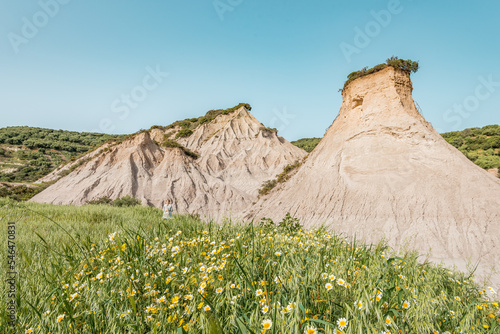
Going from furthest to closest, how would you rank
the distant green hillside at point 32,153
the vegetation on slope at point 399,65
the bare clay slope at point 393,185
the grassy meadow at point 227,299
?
the distant green hillside at point 32,153 → the vegetation on slope at point 399,65 → the bare clay slope at point 393,185 → the grassy meadow at point 227,299

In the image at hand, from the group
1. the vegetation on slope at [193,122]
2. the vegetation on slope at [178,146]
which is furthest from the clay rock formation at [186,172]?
the vegetation on slope at [193,122]

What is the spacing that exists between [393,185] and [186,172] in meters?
25.8

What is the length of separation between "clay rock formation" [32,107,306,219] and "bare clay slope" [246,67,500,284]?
894 cm

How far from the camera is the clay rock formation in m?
29.2

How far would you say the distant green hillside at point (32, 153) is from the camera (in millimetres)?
41938

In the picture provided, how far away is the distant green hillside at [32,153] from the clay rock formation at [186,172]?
11542 mm

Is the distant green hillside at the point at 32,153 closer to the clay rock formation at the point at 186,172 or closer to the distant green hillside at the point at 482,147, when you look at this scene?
the clay rock formation at the point at 186,172

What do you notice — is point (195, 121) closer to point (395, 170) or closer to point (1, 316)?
point (395, 170)

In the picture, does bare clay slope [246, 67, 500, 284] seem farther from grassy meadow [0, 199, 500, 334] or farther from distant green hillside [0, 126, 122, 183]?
distant green hillside [0, 126, 122, 183]

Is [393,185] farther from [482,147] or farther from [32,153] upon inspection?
[32,153]

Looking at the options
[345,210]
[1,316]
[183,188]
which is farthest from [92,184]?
[1,316]

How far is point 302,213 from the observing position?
20172mm

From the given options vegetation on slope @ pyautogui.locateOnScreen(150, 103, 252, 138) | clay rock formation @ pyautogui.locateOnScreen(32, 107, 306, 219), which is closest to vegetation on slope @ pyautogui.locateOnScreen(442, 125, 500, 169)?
clay rock formation @ pyautogui.locateOnScreen(32, 107, 306, 219)

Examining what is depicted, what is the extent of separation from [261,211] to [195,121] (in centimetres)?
3945
